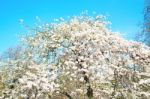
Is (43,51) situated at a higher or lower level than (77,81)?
higher

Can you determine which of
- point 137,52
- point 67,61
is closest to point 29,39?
point 67,61

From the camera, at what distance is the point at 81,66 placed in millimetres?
19078

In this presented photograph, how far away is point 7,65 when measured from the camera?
21.6 metres

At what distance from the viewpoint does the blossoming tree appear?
1883 centimetres

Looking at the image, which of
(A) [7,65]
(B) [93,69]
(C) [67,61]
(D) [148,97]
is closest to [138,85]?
(D) [148,97]

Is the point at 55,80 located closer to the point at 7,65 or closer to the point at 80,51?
the point at 80,51

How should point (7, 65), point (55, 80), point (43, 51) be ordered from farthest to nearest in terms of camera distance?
point (7, 65), point (43, 51), point (55, 80)

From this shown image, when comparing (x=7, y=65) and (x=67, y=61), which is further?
(x=7, y=65)

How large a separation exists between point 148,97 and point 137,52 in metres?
2.36

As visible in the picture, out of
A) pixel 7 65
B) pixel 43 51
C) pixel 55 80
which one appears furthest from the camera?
pixel 7 65

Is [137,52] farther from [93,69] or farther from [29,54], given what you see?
[29,54]

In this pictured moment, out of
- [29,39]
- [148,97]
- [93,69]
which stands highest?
[29,39]

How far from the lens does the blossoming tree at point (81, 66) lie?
61.8 ft

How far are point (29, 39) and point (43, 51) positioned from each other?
54.6 inches
